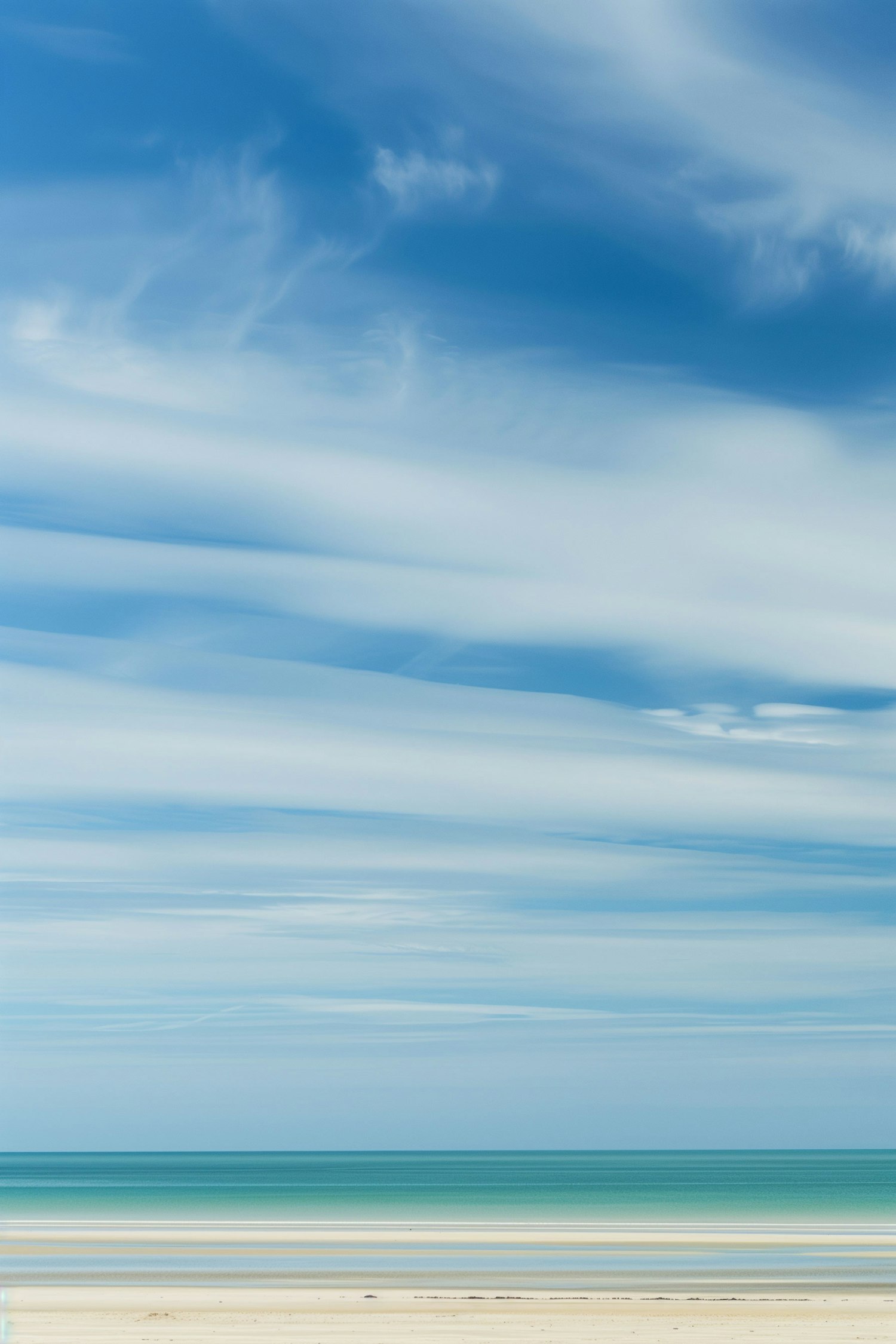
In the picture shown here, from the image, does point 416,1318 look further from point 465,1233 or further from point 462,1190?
point 462,1190

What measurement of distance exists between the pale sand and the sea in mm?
1409

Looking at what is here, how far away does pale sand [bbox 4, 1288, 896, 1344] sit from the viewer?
19.4 meters

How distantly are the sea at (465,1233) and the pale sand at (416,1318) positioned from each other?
1409 millimetres

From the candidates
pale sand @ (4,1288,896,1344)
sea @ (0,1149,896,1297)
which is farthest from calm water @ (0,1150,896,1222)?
pale sand @ (4,1288,896,1344)

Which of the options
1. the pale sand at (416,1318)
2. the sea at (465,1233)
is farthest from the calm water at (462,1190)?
the pale sand at (416,1318)

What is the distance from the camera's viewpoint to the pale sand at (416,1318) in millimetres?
19438

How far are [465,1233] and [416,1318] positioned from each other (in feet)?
64.6

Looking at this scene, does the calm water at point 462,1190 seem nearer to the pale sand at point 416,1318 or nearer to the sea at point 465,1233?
the sea at point 465,1233

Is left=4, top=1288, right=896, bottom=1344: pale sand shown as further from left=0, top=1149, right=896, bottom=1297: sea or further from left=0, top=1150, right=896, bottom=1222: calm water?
left=0, top=1150, right=896, bottom=1222: calm water

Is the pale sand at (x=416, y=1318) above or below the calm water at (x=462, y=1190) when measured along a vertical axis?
above

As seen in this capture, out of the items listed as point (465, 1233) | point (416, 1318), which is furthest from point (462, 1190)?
point (416, 1318)

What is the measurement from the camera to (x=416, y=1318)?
70.1 feet

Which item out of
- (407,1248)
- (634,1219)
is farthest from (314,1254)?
(634,1219)

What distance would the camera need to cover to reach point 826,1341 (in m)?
19.3
